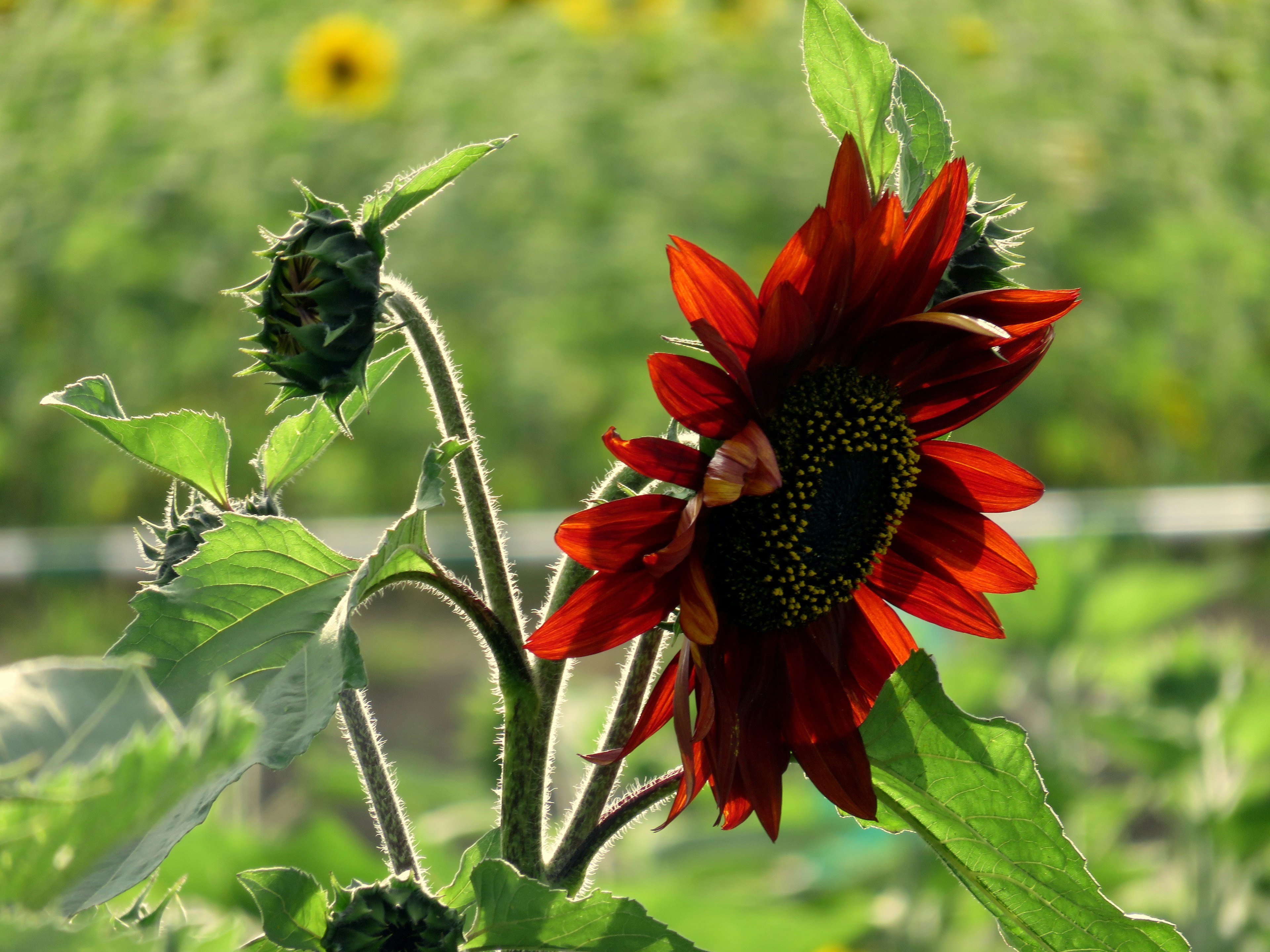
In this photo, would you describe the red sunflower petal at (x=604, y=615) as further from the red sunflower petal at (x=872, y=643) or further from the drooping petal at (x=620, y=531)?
the red sunflower petal at (x=872, y=643)

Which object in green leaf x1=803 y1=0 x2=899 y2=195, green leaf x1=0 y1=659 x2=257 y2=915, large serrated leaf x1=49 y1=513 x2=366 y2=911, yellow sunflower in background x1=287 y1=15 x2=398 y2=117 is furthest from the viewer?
yellow sunflower in background x1=287 y1=15 x2=398 y2=117

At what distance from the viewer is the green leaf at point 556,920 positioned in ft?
1.47

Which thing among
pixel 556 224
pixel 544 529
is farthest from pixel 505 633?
pixel 556 224

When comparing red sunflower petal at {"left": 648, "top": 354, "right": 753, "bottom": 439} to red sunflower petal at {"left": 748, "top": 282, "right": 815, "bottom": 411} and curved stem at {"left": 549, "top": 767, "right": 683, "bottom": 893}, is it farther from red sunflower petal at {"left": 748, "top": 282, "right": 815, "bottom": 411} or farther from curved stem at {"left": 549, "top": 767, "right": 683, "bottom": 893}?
curved stem at {"left": 549, "top": 767, "right": 683, "bottom": 893}

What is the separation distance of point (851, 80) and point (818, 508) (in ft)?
0.57

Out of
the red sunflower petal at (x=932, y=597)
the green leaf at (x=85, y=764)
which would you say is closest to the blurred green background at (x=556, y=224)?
the red sunflower petal at (x=932, y=597)

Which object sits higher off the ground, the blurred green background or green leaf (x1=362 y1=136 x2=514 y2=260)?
green leaf (x1=362 y1=136 x2=514 y2=260)

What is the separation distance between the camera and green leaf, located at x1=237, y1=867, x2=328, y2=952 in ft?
1.53

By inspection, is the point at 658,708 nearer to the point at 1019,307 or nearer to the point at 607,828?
the point at 607,828

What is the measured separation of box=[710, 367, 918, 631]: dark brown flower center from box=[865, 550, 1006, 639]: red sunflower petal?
0.09ft

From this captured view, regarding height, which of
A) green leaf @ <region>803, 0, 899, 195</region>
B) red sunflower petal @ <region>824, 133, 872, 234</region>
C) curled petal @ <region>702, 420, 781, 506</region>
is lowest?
curled petal @ <region>702, 420, 781, 506</region>

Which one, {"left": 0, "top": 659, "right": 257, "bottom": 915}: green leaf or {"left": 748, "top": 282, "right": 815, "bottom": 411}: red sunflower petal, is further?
{"left": 748, "top": 282, "right": 815, "bottom": 411}: red sunflower petal

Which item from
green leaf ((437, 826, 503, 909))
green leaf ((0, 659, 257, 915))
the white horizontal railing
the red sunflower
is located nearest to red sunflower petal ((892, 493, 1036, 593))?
the red sunflower

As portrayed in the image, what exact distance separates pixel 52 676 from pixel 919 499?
412mm
